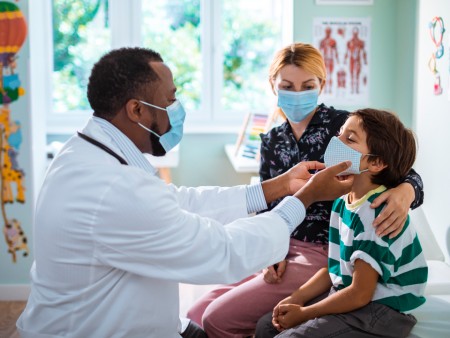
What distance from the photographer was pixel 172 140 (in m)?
1.82

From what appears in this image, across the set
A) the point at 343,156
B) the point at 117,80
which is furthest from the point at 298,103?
the point at 117,80

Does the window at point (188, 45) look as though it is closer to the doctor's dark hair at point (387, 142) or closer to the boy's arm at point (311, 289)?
the boy's arm at point (311, 289)

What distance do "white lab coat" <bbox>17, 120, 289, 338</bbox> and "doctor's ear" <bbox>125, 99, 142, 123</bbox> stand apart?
9 cm

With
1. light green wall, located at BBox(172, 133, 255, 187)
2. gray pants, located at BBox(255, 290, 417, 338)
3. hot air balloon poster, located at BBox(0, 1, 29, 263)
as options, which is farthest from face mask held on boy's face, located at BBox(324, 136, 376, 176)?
light green wall, located at BBox(172, 133, 255, 187)

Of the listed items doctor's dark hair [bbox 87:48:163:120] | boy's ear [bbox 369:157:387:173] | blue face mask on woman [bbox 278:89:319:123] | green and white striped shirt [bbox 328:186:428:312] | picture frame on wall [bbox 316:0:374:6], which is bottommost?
green and white striped shirt [bbox 328:186:428:312]

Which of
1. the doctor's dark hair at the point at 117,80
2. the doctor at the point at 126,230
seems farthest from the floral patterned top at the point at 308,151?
the doctor's dark hair at the point at 117,80

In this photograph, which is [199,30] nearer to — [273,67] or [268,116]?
[268,116]

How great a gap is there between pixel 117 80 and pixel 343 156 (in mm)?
658

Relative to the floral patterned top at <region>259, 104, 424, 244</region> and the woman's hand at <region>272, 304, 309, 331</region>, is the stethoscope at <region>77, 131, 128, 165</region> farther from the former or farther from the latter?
the floral patterned top at <region>259, 104, 424, 244</region>

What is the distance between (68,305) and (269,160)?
0.97m

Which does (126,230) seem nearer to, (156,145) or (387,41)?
(156,145)

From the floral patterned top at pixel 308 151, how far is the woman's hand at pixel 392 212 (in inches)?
14.1

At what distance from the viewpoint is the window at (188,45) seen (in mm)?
4586

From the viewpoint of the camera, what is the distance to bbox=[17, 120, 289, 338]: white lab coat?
1483 mm
